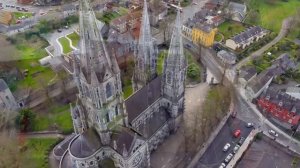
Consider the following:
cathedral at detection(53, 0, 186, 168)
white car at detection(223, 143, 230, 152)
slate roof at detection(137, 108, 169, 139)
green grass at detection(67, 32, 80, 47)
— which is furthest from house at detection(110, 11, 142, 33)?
white car at detection(223, 143, 230, 152)

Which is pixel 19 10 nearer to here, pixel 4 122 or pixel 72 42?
pixel 72 42

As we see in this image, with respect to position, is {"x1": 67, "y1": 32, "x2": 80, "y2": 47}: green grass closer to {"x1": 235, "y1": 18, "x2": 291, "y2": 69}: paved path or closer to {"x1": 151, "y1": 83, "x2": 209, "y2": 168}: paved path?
{"x1": 151, "y1": 83, "x2": 209, "y2": 168}: paved path

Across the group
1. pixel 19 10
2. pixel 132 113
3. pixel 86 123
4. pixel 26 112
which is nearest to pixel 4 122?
pixel 26 112

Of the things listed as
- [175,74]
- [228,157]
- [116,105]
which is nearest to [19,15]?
[175,74]

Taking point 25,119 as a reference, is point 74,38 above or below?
above

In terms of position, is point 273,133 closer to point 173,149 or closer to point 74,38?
point 173,149

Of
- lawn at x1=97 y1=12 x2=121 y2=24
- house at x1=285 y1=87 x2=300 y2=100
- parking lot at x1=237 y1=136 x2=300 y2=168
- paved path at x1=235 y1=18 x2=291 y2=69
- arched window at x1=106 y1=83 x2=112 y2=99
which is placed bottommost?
parking lot at x1=237 y1=136 x2=300 y2=168

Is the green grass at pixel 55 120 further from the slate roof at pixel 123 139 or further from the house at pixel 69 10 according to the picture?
the house at pixel 69 10
